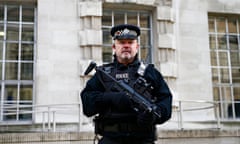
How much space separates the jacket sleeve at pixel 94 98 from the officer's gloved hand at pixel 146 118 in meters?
0.40

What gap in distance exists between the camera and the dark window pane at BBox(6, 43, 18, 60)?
920 centimetres

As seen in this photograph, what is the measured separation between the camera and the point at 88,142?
7.18 m

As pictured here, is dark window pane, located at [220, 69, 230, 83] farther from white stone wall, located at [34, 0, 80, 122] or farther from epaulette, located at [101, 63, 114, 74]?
epaulette, located at [101, 63, 114, 74]

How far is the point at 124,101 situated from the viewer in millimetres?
3236

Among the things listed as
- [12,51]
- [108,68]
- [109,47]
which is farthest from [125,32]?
[12,51]

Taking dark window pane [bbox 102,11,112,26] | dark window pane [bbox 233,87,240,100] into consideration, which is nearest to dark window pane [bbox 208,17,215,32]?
dark window pane [bbox 233,87,240,100]

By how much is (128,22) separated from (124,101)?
7.02 meters

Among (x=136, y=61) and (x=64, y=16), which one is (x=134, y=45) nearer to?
(x=136, y=61)

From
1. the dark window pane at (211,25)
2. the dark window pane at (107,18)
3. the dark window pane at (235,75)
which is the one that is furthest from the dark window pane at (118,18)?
the dark window pane at (235,75)

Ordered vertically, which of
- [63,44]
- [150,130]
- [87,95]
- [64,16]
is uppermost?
[64,16]

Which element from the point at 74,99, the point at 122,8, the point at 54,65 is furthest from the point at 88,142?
the point at 122,8

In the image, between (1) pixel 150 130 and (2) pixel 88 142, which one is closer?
(1) pixel 150 130

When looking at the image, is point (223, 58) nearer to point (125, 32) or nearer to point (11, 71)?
point (11, 71)

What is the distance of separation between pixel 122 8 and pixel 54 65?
261 centimetres
